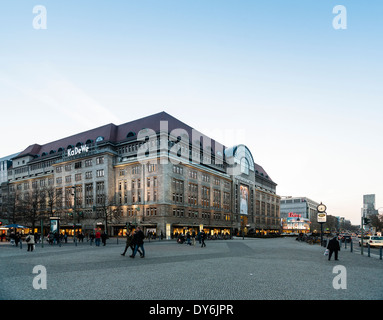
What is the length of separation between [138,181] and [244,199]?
152 feet

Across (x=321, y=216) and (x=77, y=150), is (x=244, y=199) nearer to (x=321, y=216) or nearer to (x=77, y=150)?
(x=77, y=150)

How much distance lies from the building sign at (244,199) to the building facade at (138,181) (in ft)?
3.26

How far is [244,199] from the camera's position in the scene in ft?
342

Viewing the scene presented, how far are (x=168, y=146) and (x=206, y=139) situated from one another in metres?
24.9

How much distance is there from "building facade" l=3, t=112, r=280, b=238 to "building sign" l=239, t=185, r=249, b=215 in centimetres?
99

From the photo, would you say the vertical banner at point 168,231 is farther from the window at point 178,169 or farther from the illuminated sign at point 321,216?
the illuminated sign at point 321,216

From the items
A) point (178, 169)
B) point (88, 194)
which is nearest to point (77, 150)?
point (88, 194)

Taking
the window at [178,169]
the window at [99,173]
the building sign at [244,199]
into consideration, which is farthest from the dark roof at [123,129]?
the building sign at [244,199]

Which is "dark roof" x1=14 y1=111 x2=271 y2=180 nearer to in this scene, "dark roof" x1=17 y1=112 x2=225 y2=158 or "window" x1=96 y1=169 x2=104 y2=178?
"dark roof" x1=17 y1=112 x2=225 y2=158
